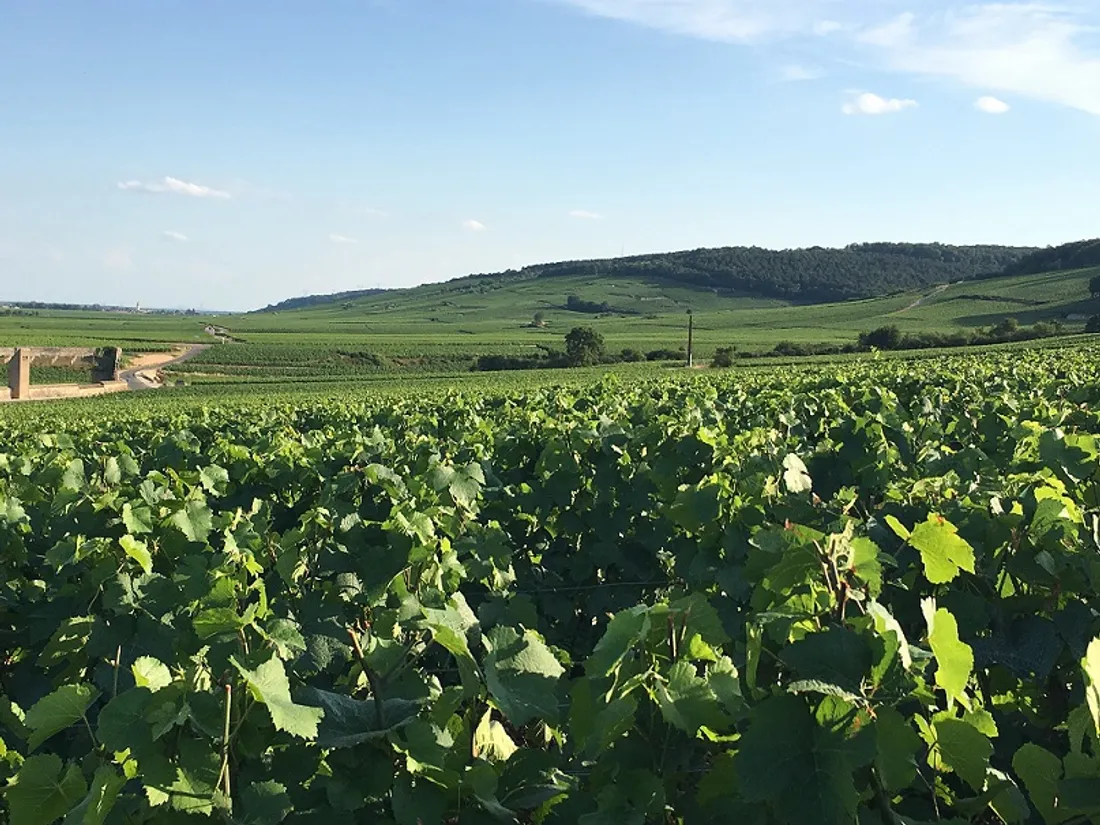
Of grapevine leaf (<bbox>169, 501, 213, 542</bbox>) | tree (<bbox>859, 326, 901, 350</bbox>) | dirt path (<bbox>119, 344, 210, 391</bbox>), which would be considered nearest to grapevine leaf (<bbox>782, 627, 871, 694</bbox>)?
grapevine leaf (<bbox>169, 501, 213, 542</bbox>)

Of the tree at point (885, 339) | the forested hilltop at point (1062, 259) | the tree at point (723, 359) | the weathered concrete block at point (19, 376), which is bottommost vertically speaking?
the weathered concrete block at point (19, 376)

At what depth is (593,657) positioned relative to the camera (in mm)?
1515

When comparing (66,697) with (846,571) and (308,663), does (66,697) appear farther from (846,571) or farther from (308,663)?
(846,571)

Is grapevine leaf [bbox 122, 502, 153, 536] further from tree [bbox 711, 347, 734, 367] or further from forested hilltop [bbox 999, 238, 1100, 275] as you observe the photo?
forested hilltop [bbox 999, 238, 1100, 275]

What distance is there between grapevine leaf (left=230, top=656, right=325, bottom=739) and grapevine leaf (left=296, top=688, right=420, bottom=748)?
6.7 inches

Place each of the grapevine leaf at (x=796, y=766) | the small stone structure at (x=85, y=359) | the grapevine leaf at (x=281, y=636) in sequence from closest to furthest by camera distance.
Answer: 1. the grapevine leaf at (x=796, y=766)
2. the grapevine leaf at (x=281, y=636)
3. the small stone structure at (x=85, y=359)

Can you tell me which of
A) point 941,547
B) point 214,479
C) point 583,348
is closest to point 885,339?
point 583,348

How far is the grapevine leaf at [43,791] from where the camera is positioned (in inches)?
66.3

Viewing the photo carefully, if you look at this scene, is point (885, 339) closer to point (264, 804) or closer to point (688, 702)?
point (688, 702)

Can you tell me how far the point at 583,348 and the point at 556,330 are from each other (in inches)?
2018

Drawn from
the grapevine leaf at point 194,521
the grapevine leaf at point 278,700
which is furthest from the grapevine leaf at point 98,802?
the grapevine leaf at point 194,521

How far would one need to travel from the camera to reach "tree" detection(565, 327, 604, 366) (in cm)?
7206

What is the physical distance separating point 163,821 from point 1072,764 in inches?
65.0

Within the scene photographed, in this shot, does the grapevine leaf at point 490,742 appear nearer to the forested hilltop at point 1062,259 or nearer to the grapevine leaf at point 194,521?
the grapevine leaf at point 194,521
